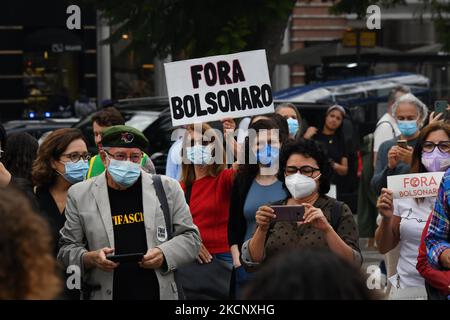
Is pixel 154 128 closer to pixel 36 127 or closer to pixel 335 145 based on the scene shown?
pixel 335 145

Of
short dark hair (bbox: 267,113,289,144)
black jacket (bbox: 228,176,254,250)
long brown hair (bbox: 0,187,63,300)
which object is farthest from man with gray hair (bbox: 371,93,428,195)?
long brown hair (bbox: 0,187,63,300)

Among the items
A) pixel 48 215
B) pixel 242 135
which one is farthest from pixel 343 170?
pixel 48 215

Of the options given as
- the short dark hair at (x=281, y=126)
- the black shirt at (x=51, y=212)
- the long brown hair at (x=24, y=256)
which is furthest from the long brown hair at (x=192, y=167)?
the long brown hair at (x=24, y=256)

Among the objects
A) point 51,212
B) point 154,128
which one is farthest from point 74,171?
point 154,128

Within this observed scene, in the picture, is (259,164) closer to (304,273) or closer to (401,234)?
(401,234)

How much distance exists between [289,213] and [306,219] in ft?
0.28

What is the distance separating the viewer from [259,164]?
23.6 ft

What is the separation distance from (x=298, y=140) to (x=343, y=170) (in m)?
7.43

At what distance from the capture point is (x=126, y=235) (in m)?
5.97

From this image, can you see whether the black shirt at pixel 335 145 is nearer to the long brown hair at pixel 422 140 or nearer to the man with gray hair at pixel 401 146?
the man with gray hair at pixel 401 146

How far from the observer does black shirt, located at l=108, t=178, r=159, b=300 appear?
5949 millimetres

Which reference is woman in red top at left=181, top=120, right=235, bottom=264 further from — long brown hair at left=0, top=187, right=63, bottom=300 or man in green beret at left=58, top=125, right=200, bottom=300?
long brown hair at left=0, top=187, right=63, bottom=300

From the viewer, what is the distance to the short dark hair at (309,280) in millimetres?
2943

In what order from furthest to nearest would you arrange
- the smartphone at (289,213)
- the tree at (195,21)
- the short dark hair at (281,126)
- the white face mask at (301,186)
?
1. the tree at (195,21)
2. the short dark hair at (281,126)
3. the white face mask at (301,186)
4. the smartphone at (289,213)
